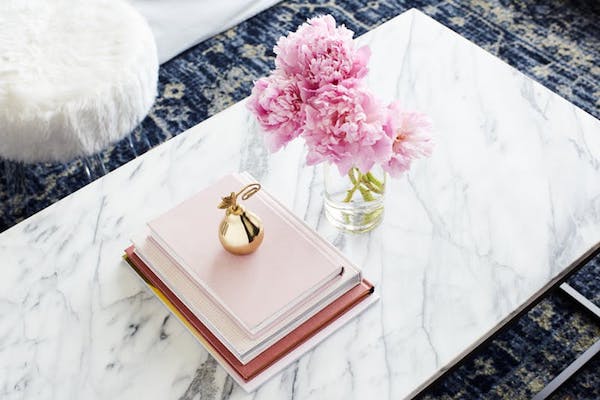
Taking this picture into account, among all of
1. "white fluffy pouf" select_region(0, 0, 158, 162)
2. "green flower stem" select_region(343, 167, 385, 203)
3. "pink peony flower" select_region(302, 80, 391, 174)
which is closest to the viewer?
"pink peony flower" select_region(302, 80, 391, 174)

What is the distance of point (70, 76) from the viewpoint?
4.67 feet

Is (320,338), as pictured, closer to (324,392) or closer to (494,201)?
(324,392)

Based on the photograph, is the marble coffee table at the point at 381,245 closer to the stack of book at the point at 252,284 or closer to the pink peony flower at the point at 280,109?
the stack of book at the point at 252,284

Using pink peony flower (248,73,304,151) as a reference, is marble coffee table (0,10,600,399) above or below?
below

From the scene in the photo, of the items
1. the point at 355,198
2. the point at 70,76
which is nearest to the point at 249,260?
the point at 355,198

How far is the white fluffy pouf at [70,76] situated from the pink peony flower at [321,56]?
22.5 inches

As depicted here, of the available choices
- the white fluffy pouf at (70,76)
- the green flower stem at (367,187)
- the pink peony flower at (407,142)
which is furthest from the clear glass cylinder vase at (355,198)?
the white fluffy pouf at (70,76)

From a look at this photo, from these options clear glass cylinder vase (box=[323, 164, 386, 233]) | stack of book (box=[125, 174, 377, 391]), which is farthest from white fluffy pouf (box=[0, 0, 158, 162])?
clear glass cylinder vase (box=[323, 164, 386, 233])

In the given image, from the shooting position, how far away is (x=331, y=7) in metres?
2.16

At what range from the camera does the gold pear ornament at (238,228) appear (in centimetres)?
102

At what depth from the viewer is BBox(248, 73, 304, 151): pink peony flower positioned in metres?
0.95

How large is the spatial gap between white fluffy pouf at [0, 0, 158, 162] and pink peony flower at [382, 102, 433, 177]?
635mm

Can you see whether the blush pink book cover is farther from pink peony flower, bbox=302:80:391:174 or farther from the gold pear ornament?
pink peony flower, bbox=302:80:391:174

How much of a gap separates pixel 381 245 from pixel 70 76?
67cm
